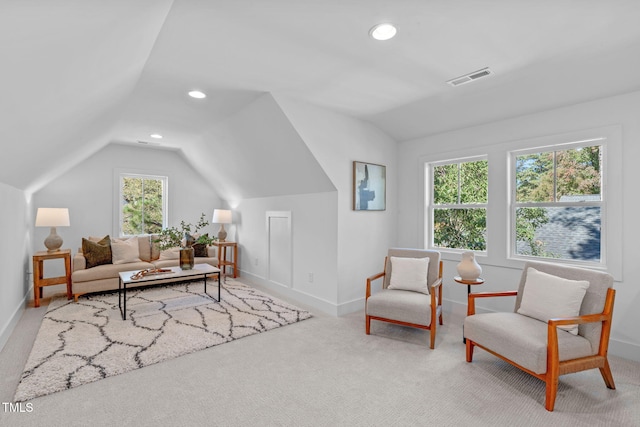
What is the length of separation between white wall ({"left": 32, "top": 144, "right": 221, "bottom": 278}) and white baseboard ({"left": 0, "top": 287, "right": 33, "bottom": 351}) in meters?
1.31

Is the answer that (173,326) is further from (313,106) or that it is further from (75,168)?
(75,168)

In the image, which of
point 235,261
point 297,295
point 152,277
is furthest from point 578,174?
point 235,261

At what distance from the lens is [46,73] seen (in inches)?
64.8

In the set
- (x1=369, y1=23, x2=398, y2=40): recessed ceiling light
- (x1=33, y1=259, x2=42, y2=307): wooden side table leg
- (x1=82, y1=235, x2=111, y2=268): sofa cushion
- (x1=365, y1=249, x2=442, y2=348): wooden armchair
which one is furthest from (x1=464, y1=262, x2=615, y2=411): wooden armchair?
(x1=33, y1=259, x2=42, y2=307): wooden side table leg

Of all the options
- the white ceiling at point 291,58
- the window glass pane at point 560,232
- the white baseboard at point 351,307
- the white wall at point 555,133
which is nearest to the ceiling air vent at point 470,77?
the white ceiling at point 291,58

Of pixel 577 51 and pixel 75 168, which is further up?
pixel 577 51

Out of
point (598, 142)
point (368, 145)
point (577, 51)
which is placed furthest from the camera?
point (368, 145)

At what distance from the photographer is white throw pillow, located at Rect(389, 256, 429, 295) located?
10.8 feet

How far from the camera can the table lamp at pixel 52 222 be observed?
14.1 feet

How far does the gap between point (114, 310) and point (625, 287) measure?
541 cm

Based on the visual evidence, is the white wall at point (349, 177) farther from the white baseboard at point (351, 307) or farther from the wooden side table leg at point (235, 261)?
the wooden side table leg at point (235, 261)

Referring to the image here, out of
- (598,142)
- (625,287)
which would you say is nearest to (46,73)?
(598,142)

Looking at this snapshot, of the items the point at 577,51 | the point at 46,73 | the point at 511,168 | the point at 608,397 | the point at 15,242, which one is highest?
the point at 577,51

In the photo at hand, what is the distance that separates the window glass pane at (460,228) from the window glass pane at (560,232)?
0.41 meters
